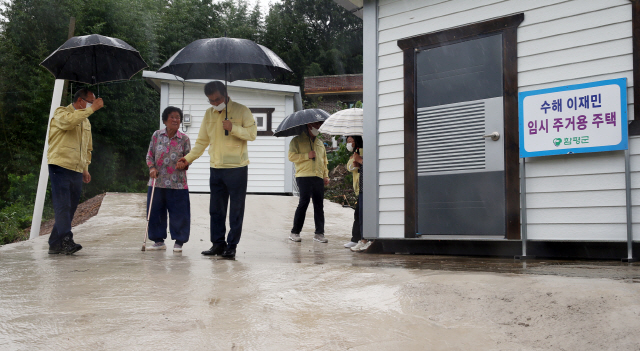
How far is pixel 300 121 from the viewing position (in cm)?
746

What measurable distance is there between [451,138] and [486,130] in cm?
39

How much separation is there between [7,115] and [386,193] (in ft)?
71.2

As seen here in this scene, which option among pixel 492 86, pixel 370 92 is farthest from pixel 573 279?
pixel 370 92

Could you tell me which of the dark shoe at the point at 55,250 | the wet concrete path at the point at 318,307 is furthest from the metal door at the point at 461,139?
the dark shoe at the point at 55,250

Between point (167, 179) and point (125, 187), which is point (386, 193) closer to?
point (167, 179)

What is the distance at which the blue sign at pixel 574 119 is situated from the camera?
4.35 metres

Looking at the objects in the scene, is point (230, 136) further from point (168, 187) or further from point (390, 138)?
point (390, 138)

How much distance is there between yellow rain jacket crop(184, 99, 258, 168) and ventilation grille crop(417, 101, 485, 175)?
1778 mm

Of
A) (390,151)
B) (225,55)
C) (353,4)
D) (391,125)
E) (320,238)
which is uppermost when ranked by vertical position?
(353,4)

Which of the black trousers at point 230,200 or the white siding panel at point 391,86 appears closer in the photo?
the black trousers at point 230,200

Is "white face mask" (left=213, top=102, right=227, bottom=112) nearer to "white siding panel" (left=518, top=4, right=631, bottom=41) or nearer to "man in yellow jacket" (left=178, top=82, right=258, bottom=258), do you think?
"man in yellow jacket" (left=178, top=82, right=258, bottom=258)

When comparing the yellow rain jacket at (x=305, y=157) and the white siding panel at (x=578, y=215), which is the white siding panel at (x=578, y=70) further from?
the yellow rain jacket at (x=305, y=157)

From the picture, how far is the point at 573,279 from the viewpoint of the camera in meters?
3.08

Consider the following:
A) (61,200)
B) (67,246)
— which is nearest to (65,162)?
(61,200)
